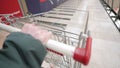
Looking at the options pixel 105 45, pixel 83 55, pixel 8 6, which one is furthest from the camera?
pixel 8 6

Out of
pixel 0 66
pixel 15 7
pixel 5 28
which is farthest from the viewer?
pixel 15 7

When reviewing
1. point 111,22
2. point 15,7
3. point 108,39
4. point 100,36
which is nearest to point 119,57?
point 108,39

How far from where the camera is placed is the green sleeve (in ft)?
1.21

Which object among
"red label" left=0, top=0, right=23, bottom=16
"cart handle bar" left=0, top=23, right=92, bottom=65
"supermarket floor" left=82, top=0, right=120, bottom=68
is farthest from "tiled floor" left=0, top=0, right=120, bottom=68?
"red label" left=0, top=0, right=23, bottom=16

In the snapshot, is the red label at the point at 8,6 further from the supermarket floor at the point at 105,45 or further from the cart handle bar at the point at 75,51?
the cart handle bar at the point at 75,51

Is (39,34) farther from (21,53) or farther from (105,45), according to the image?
(105,45)

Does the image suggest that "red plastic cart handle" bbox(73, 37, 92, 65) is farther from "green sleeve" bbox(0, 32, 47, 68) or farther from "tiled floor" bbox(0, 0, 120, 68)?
"tiled floor" bbox(0, 0, 120, 68)

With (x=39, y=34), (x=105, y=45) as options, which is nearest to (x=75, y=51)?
(x=39, y=34)

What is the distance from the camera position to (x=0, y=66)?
0.36 meters

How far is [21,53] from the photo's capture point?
38cm

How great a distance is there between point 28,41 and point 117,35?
1.63m

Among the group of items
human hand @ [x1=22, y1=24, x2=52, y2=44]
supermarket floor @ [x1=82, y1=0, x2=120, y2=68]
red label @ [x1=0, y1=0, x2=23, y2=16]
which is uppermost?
human hand @ [x1=22, y1=24, x2=52, y2=44]

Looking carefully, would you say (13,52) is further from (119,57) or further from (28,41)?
(119,57)

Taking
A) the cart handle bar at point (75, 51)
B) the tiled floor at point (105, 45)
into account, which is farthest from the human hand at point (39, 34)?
the tiled floor at point (105, 45)
